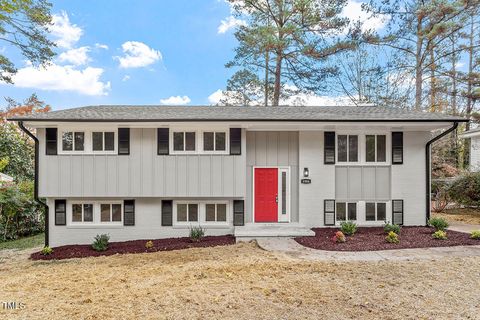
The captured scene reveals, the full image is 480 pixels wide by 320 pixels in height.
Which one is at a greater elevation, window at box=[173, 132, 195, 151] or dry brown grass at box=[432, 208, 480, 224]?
window at box=[173, 132, 195, 151]

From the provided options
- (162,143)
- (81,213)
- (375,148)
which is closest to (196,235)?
(162,143)

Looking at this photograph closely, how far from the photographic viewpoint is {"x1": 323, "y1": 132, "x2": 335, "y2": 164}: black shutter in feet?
29.0

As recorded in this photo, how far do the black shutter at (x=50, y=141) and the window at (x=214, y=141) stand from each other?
13.8 feet

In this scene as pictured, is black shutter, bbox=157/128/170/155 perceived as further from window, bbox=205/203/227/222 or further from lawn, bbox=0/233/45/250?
lawn, bbox=0/233/45/250

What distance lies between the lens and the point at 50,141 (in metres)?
8.16

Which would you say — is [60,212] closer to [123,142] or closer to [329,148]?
[123,142]

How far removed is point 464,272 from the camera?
5.02m

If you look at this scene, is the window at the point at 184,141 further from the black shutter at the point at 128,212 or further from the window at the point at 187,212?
the black shutter at the point at 128,212

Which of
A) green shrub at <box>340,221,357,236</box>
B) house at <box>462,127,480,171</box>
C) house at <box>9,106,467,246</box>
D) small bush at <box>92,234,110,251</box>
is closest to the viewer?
small bush at <box>92,234,110,251</box>

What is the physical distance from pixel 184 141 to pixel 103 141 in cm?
232

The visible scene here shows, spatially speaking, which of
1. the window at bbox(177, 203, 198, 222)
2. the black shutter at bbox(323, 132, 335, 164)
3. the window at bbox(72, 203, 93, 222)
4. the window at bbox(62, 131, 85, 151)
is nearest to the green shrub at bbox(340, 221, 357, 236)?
the black shutter at bbox(323, 132, 335, 164)

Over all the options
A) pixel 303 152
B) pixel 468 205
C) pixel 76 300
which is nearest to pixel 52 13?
pixel 303 152

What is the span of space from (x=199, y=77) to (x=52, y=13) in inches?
315

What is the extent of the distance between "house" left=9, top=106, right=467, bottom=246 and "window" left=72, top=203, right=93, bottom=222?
30 millimetres
